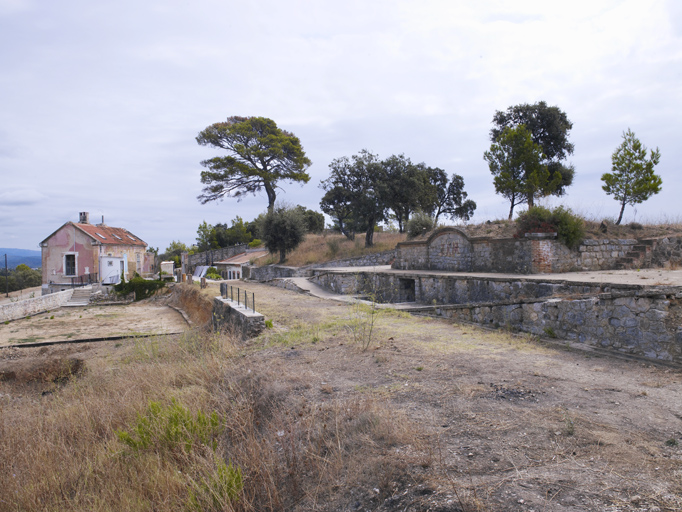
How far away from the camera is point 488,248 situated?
13.7m

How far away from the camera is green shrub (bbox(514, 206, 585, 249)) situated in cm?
1255

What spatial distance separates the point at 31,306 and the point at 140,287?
27.8ft

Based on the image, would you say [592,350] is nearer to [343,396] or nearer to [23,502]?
[343,396]

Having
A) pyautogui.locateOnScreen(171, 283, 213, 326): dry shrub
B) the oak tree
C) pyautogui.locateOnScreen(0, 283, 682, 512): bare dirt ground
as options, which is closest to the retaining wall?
pyautogui.locateOnScreen(0, 283, 682, 512): bare dirt ground

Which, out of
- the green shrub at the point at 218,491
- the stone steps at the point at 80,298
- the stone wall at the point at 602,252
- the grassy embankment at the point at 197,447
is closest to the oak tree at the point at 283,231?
the stone steps at the point at 80,298

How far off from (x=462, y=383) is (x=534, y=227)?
9370 mm

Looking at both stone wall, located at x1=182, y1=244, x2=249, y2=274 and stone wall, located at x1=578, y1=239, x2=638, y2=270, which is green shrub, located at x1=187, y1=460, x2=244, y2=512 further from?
stone wall, located at x1=182, y1=244, x2=249, y2=274

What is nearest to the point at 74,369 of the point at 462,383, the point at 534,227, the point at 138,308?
the point at 462,383

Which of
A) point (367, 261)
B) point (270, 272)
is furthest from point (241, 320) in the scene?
Result: point (270, 272)

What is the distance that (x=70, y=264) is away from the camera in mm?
35344

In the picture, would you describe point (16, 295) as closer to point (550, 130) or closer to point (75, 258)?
point (75, 258)

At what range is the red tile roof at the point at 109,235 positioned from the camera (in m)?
35.5

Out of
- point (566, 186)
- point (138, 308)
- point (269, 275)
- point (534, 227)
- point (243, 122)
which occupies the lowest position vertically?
point (138, 308)

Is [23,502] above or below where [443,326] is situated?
below
